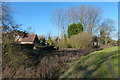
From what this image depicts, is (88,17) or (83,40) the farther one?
(88,17)

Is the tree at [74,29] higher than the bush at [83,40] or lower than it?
higher

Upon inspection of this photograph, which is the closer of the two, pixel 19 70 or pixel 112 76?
pixel 112 76

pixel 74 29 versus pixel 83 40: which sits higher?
pixel 74 29

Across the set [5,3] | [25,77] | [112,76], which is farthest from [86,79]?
[5,3]

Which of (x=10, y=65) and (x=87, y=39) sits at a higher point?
(x=87, y=39)

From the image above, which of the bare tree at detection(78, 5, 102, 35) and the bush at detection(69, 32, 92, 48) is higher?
the bare tree at detection(78, 5, 102, 35)

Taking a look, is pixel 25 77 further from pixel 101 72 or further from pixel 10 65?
pixel 101 72

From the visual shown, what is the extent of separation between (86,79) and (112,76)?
0.72m

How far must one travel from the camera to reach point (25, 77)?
13.1 ft

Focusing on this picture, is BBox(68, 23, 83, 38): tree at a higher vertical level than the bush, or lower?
higher

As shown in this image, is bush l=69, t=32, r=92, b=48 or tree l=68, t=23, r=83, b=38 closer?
bush l=69, t=32, r=92, b=48

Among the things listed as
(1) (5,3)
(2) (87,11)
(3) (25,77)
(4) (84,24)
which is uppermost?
(2) (87,11)

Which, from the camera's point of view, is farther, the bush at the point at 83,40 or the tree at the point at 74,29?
the tree at the point at 74,29

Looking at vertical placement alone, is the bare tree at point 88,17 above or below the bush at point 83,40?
above
